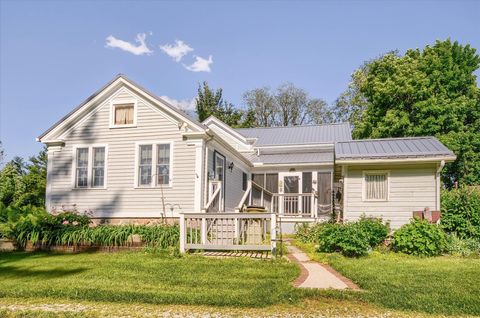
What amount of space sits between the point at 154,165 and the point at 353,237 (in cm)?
749

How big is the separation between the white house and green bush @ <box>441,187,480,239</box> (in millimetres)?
546

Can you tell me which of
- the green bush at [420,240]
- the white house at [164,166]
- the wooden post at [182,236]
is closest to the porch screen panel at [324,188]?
the white house at [164,166]

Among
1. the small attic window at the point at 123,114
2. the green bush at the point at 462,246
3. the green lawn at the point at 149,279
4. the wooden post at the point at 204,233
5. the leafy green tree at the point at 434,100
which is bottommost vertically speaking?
the green lawn at the point at 149,279

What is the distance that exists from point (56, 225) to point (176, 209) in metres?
3.84

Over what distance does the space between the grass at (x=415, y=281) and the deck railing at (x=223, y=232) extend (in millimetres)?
1710

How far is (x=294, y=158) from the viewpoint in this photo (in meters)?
21.6

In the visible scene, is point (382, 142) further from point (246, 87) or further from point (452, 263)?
point (246, 87)

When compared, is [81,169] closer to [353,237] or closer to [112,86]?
[112,86]

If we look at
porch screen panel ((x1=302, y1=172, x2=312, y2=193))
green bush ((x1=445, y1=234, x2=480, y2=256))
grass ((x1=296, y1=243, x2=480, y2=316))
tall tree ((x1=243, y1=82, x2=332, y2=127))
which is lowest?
grass ((x1=296, y1=243, x2=480, y2=316))

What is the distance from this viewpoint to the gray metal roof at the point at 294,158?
20688 mm

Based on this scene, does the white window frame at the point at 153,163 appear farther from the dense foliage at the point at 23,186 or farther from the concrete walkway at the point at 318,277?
the dense foliage at the point at 23,186

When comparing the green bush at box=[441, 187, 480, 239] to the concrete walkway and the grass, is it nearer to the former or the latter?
the grass

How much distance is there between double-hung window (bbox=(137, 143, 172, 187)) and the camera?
14438 millimetres

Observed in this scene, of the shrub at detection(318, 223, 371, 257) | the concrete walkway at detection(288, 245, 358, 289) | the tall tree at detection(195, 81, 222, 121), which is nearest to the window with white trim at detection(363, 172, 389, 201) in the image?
the shrub at detection(318, 223, 371, 257)
